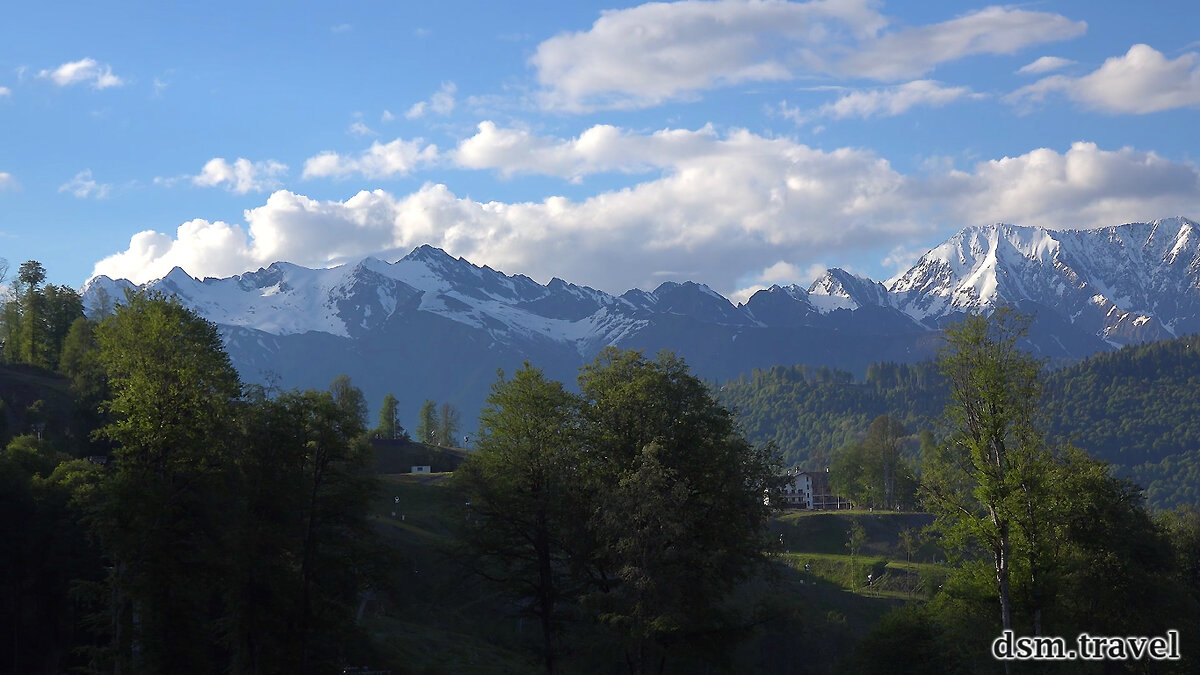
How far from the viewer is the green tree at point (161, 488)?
4509 centimetres

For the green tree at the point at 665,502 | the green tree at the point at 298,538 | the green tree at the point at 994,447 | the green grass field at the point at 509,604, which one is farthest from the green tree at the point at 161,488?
the green tree at the point at 994,447

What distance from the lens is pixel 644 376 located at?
5725 centimetres

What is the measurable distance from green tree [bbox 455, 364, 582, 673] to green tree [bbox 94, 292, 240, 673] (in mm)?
13680

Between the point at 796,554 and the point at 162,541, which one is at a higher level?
the point at 162,541

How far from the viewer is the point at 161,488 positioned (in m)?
45.9

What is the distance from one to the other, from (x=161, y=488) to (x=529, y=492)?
742 inches

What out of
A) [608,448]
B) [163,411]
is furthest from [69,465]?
[608,448]

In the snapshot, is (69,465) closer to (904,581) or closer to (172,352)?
(172,352)

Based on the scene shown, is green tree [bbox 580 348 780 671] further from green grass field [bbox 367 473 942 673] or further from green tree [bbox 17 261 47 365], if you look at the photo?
green tree [bbox 17 261 47 365]

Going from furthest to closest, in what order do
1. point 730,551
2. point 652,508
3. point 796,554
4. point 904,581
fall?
point 796,554 < point 904,581 < point 730,551 < point 652,508

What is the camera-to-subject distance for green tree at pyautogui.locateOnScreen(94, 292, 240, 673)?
45.1 m

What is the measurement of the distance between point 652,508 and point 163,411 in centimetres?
2195

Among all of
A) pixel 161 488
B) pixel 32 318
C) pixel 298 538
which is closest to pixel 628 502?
pixel 298 538

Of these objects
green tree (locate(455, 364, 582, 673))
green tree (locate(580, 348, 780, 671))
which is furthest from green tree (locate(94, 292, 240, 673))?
green tree (locate(580, 348, 780, 671))
